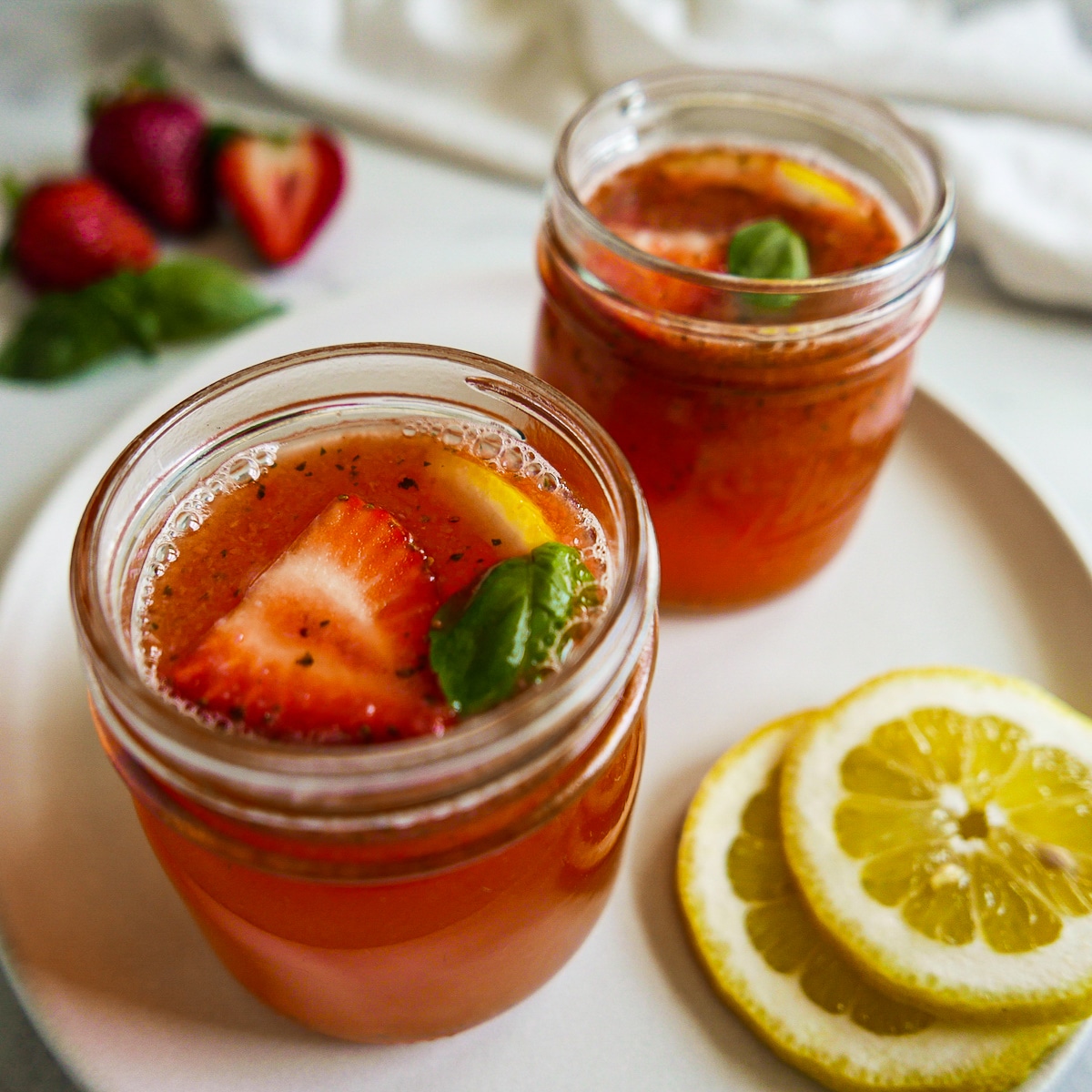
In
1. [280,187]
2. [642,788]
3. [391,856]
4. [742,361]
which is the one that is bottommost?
[642,788]

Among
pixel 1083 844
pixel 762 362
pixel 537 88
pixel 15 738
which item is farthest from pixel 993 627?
pixel 537 88

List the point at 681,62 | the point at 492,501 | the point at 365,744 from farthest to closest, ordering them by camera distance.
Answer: the point at 681,62, the point at 492,501, the point at 365,744

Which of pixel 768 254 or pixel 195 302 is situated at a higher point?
pixel 768 254

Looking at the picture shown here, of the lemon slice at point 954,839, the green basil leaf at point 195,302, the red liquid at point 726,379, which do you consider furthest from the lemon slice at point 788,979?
the green basil leaf at point 195,302

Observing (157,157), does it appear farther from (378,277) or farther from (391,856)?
(391,856)

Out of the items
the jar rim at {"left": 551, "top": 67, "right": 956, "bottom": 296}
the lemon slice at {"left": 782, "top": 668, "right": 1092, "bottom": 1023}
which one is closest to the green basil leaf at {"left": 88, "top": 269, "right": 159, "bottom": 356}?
the jar rim at {"left": 551, "top": 67, "right": 956, "bottom": 296}

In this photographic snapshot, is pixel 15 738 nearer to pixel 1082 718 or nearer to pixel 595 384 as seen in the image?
pixel 595 384

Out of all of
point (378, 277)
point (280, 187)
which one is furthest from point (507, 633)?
point (280, 187)
